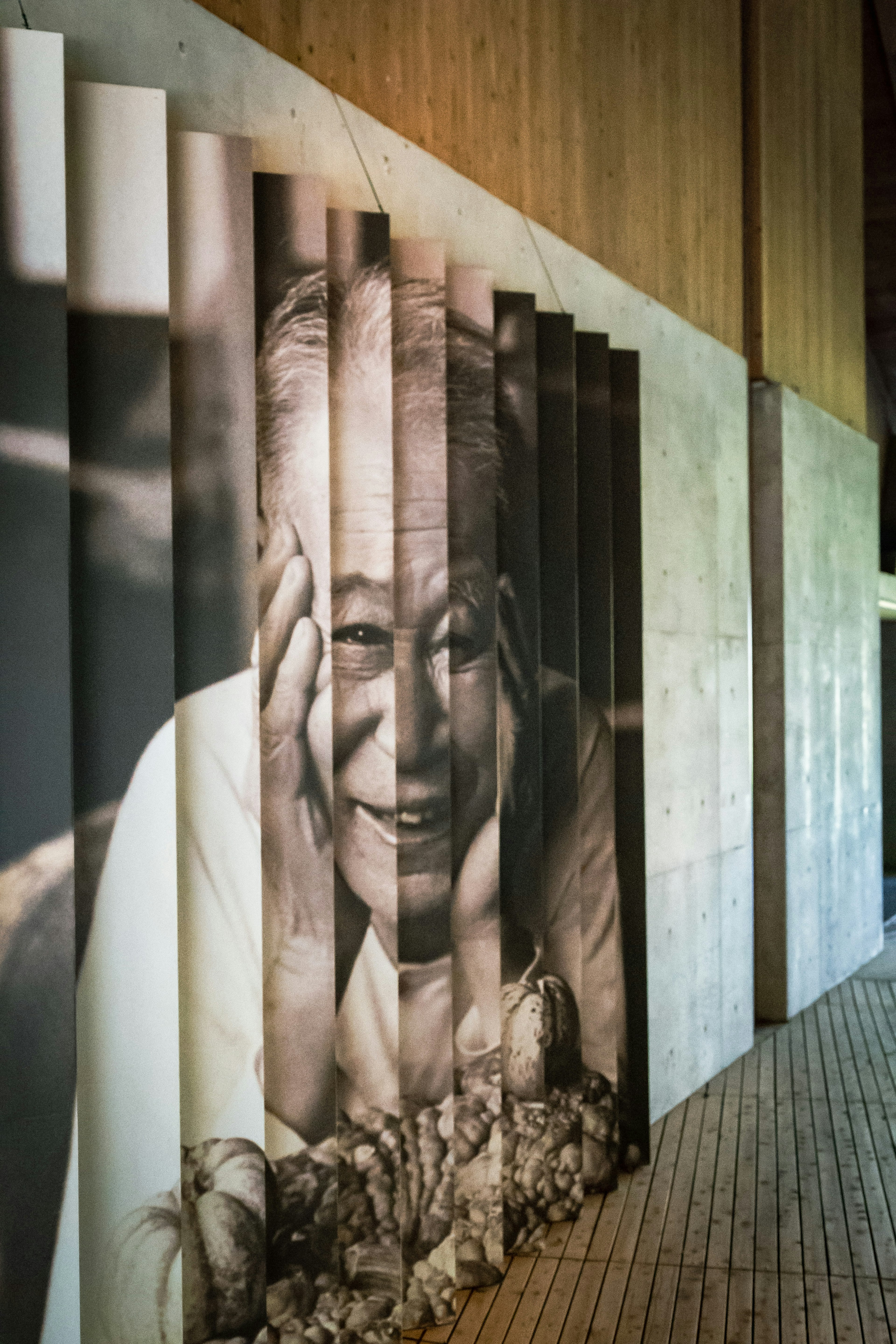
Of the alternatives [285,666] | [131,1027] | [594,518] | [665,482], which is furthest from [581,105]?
[131,1027]

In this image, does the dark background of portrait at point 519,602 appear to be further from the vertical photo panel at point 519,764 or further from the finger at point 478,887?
the finger at point 478,887

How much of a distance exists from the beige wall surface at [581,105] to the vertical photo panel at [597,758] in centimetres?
75

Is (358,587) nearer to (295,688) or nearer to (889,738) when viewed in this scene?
(295,688)

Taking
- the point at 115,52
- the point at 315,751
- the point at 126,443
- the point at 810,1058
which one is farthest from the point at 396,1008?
the point at 810,1058

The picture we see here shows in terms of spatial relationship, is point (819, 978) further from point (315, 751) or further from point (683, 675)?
point (315, 751)

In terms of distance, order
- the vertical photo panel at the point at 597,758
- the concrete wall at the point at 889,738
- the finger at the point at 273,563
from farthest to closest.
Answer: the concrete wall at the point at 889,738
the vertical photo panel at the point at 597,758
the finger at the point at 273,563

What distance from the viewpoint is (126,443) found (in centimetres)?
241

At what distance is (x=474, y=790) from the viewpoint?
3.40 meters

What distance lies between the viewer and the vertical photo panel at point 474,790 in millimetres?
3367

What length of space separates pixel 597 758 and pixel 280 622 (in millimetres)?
1605

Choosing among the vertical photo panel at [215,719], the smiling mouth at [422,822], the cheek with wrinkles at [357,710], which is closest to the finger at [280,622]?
the vertical photo panel at [215,719]

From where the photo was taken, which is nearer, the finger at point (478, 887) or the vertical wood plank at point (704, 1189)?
the finger at point (478, 887)

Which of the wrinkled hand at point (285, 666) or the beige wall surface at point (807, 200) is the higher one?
the beige wall surface at point (807, 200)

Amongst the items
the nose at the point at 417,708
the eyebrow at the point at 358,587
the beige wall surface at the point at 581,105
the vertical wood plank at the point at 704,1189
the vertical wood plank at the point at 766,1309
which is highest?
the beige wall surface at the point at 581,105
